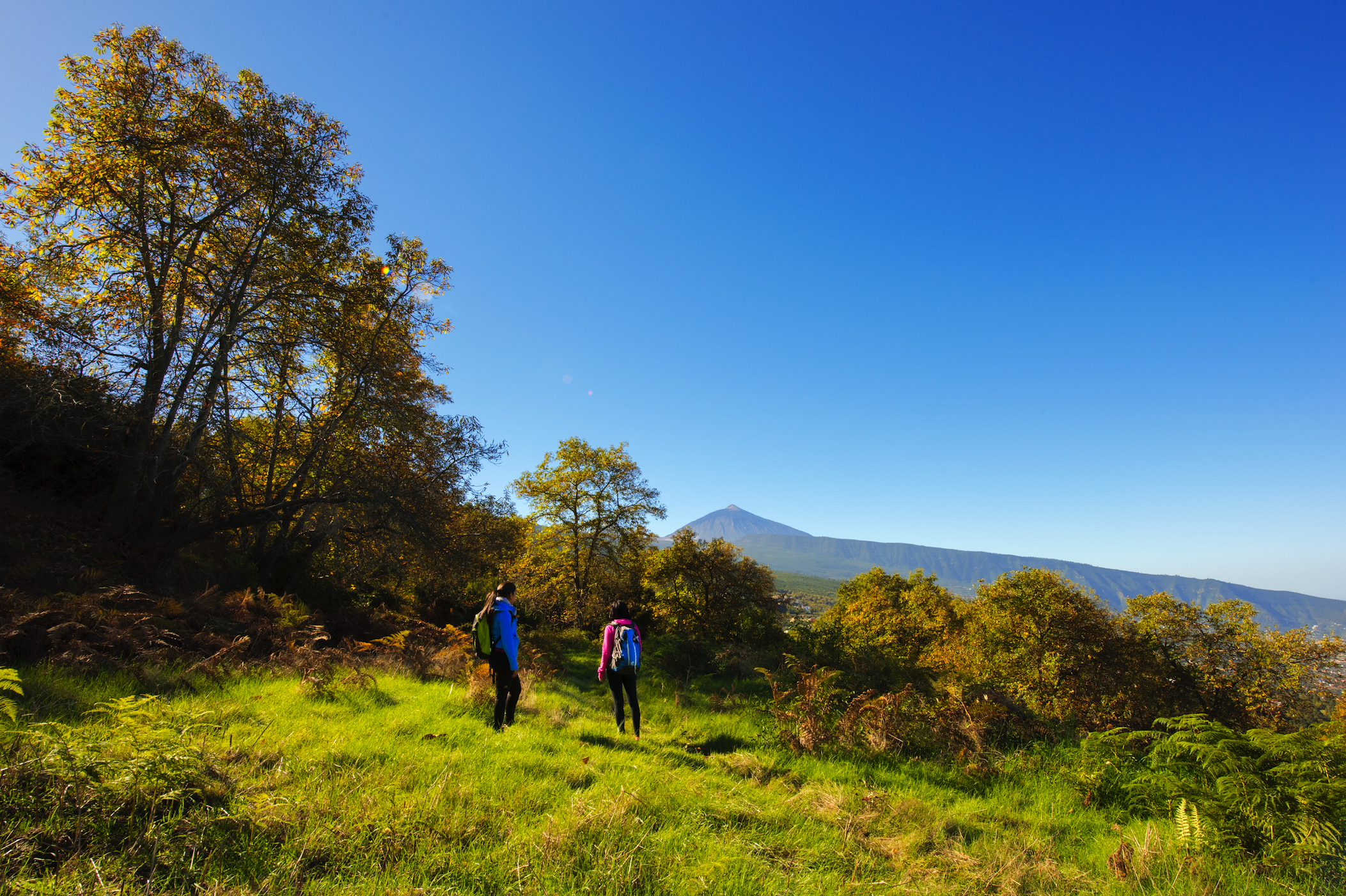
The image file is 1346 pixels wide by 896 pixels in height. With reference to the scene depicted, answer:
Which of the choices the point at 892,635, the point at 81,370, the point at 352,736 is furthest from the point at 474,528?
the point at 892,635

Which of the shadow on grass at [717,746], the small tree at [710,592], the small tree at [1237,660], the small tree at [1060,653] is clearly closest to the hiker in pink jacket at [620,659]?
the shadow on grass at [717,746]

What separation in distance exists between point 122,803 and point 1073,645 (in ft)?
95.8

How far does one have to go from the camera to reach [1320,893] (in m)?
3.93

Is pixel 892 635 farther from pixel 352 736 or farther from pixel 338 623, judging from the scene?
pixel 352 736

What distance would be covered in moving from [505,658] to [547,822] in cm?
385

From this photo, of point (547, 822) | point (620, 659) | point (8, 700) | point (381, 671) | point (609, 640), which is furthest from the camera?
point (381, 671)

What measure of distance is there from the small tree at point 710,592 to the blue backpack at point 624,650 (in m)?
15.0

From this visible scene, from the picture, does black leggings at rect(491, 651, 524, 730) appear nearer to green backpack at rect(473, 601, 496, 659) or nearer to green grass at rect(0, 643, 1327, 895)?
green backpack at rect(473, 601, 496, 659)

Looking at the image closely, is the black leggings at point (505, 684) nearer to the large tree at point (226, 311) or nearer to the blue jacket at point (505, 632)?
the blue jacket at point (505, 632)

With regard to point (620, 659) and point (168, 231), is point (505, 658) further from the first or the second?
point (168, 231)

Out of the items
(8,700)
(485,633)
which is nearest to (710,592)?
(485,633)

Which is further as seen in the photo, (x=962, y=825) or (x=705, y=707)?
(x=705, y=707)

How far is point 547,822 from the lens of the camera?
3816 mm

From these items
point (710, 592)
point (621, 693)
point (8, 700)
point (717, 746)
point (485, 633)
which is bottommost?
point (710, 592)
